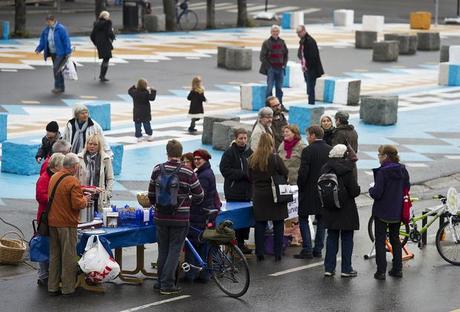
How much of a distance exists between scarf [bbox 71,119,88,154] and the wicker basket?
1951mm

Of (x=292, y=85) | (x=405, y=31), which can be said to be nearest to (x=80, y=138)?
(x=292, y=85)

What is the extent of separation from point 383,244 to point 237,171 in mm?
2078

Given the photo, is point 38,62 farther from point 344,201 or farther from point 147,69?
point 344,201

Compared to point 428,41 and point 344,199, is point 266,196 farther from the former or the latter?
point 428,41

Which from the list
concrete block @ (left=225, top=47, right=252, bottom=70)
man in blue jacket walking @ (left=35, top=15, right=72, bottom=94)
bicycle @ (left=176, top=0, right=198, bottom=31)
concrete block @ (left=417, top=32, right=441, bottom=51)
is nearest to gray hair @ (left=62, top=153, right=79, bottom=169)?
man in blue jacket walking @ (left=35, top=15, right=72, bottom=94)

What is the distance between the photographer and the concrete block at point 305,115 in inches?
1038

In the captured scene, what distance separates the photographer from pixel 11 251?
15508 millimetres

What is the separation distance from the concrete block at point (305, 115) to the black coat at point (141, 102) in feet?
11.3

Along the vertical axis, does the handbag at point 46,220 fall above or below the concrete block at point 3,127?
above

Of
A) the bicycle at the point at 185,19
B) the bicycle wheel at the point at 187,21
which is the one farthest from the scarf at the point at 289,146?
the bicycle wheel at the point at 187,21

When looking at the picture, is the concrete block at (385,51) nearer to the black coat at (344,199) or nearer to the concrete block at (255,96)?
the concrete block at (255,96)

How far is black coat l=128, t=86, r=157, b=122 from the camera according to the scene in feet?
80.3

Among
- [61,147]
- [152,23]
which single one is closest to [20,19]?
[152,23]

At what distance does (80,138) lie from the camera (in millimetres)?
17312
